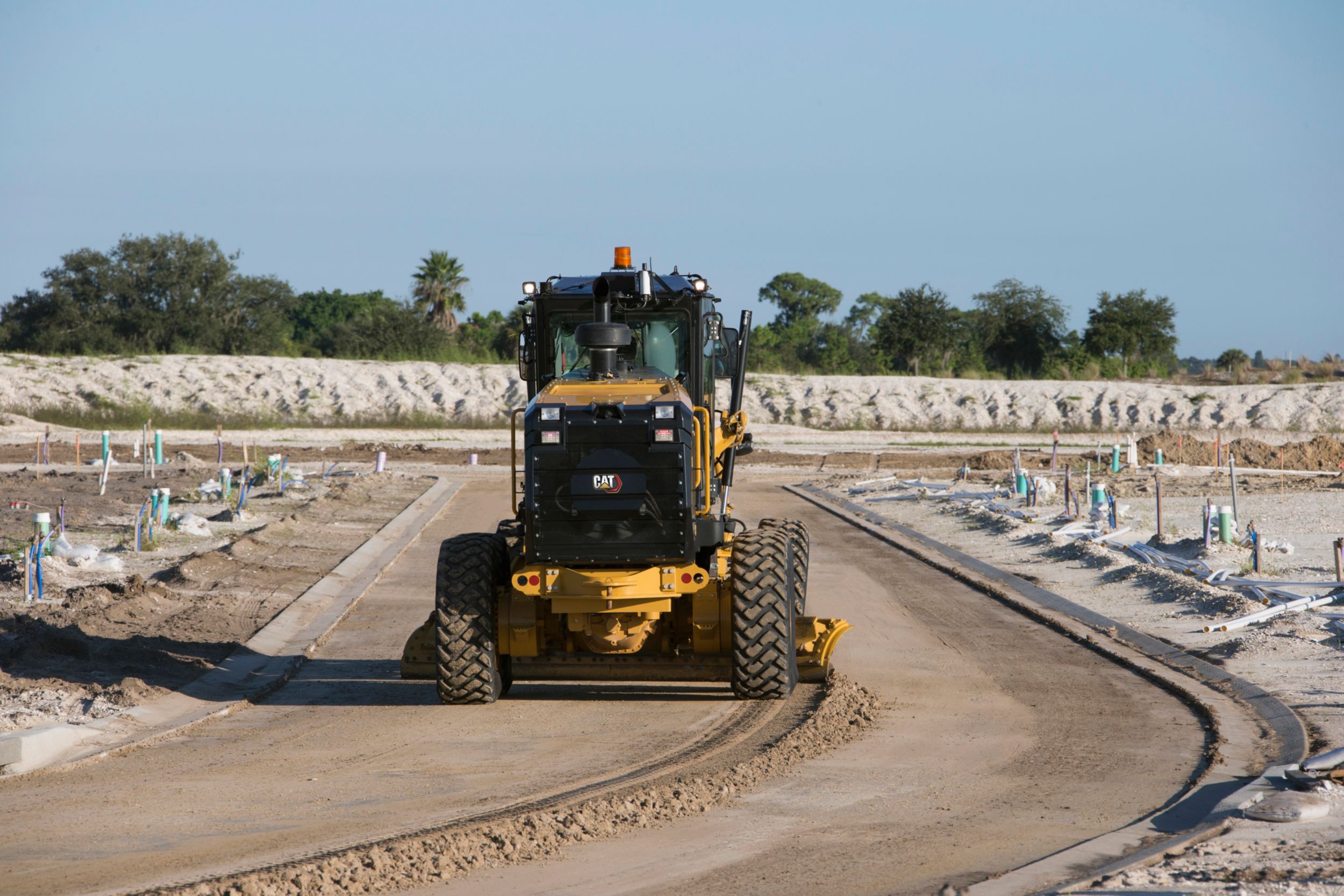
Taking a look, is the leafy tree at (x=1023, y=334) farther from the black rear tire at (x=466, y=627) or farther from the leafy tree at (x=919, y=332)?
the black rear tire at (x=466, y=627)

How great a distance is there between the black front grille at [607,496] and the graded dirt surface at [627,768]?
1.32 metres

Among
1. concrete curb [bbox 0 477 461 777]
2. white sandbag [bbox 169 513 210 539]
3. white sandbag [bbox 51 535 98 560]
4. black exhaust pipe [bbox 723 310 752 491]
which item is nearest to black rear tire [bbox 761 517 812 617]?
black exhaust pipe [bbox 723 310 752 491]

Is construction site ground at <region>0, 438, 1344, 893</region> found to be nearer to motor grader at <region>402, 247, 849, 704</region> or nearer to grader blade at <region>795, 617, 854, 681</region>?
grader blade at <region>795, 617, 854, 681</region>

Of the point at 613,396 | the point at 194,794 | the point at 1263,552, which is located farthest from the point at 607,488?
the point at 1263,552

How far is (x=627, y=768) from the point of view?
27.1 ft

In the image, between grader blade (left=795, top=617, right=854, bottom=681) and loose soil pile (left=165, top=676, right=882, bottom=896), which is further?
grader blade (left=795, top=617, right=854, bottom=681)

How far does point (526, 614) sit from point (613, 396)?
5.95 ft

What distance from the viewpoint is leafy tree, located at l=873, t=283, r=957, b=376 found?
262 ft

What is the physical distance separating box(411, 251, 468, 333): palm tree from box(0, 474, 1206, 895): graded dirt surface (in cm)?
7051

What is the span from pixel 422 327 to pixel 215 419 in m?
18.6

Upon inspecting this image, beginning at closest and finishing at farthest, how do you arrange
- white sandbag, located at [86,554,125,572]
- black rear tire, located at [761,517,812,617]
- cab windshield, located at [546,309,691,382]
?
cab windshield, located at [546,309,691,382]
black rear tire, located at [761,517,812,617]
white sandbag, located at [86,554,125,572]

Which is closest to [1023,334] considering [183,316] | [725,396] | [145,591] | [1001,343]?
[1001,343]

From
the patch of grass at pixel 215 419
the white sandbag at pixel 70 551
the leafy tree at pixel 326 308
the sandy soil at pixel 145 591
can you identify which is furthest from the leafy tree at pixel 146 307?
the white sandbag at pixel 70 551

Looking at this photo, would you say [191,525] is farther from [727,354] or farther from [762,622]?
[762,622]
